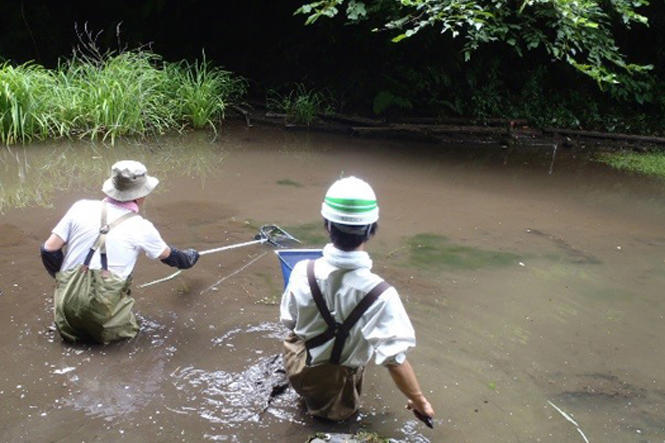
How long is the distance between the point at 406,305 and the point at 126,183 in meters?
2.05

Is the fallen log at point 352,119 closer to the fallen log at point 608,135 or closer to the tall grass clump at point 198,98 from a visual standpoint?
the tall grass clump at point 198,98

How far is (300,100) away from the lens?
11047mm

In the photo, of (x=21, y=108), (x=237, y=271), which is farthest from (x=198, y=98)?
(x=237, y=271)

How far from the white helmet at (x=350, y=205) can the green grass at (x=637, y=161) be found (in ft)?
26.8

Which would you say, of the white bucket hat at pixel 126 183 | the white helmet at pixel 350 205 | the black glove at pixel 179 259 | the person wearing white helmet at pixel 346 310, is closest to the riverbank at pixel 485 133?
the black glove at pixel 179 259

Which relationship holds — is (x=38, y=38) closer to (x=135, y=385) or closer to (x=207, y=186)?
(x=207, y=186)

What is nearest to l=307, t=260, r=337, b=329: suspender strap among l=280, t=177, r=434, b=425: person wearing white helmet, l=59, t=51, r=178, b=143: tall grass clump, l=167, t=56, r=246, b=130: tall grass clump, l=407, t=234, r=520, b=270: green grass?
l=280, t=177, r=434, b=425: person wearing white helmet

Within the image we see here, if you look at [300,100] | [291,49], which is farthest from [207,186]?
[291,49]

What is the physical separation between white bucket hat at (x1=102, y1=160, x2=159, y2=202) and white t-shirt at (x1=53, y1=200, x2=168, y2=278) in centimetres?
7

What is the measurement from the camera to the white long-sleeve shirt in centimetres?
251

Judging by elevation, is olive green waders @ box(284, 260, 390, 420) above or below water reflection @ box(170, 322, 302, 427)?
above

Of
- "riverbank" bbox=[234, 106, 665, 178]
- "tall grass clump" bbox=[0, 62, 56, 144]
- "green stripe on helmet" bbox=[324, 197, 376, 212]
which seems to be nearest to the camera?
"green stripe on helmet" bbox=[324, 197, 376, 212]

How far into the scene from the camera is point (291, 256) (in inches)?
149

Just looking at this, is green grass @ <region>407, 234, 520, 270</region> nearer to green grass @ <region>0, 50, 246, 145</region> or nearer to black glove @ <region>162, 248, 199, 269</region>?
black glove @ <region>162, 248, 199, 269</region>
